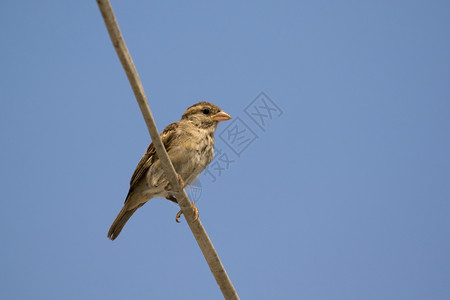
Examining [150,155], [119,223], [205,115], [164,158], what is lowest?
[164,158]

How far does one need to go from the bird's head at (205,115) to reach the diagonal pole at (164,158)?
149 cm

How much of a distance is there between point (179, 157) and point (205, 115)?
2.95 ft

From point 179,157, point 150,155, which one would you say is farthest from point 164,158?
point 150,155

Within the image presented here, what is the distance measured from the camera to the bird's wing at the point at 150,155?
18.3 ft

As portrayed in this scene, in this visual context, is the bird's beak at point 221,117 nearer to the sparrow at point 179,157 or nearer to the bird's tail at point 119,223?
the sparrow at point 179,157

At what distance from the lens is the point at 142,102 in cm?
337

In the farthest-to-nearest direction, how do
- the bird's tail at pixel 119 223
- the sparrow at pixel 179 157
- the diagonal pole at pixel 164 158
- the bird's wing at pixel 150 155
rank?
1. the bird's tail at pixel 119 223
2. the bird's wing at pixel 150 155
3. the sparrow at pixel 179 157
4. the diagonal pole at pixel 164 158

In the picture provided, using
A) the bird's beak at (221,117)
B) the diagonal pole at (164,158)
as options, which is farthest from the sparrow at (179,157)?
the diagonal pole at (164,158)

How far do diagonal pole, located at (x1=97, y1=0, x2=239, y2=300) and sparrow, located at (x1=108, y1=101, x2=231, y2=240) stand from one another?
1.94 ft

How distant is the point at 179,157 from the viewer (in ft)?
17.6

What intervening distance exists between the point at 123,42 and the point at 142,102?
545 millimetres

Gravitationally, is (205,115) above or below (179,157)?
above

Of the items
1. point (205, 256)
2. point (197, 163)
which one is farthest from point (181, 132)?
point (205, 256)

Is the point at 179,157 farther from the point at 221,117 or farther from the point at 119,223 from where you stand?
the point at 119,223
